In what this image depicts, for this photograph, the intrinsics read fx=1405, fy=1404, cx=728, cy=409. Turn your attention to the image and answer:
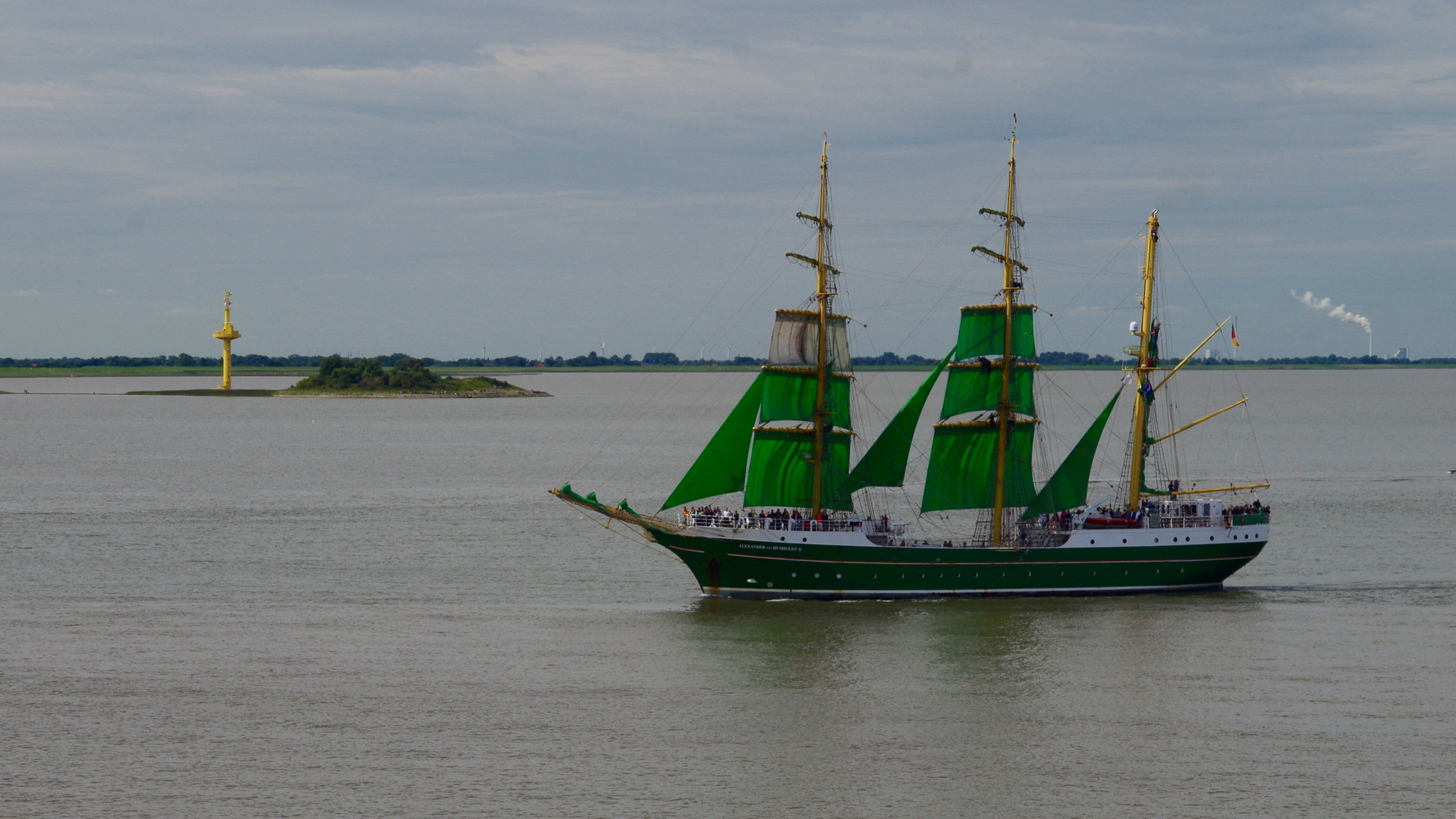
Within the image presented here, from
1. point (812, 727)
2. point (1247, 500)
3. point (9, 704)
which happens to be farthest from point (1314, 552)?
point (9, 704)

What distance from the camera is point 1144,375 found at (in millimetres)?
56938

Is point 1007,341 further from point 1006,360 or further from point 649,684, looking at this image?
point 649,684

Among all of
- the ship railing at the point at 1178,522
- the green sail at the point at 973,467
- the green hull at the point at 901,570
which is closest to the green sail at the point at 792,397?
the green sail at the point at 973,467

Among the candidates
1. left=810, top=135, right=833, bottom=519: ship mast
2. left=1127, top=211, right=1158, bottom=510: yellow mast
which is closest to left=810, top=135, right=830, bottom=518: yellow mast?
left=810, top=135, right=833, bottom=519: ship mast

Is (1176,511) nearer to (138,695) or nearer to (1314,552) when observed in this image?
(1314,552)

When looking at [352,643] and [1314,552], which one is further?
[1314,552]

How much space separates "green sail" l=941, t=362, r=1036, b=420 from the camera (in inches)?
2215

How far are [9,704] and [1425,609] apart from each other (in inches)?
1781

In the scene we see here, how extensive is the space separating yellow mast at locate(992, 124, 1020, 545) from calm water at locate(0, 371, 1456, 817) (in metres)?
5.40

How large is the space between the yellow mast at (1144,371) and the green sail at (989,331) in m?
4.63

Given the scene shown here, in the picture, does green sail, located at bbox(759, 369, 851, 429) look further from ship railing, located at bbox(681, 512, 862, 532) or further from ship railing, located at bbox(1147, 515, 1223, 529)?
ship railing, located at bbox(1147, 515, 1223, 529)

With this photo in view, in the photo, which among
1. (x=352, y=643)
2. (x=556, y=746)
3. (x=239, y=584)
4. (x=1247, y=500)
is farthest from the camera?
(x=1247, y=500)

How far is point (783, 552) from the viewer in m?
52.1

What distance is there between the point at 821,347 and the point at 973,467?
7.96 meters
